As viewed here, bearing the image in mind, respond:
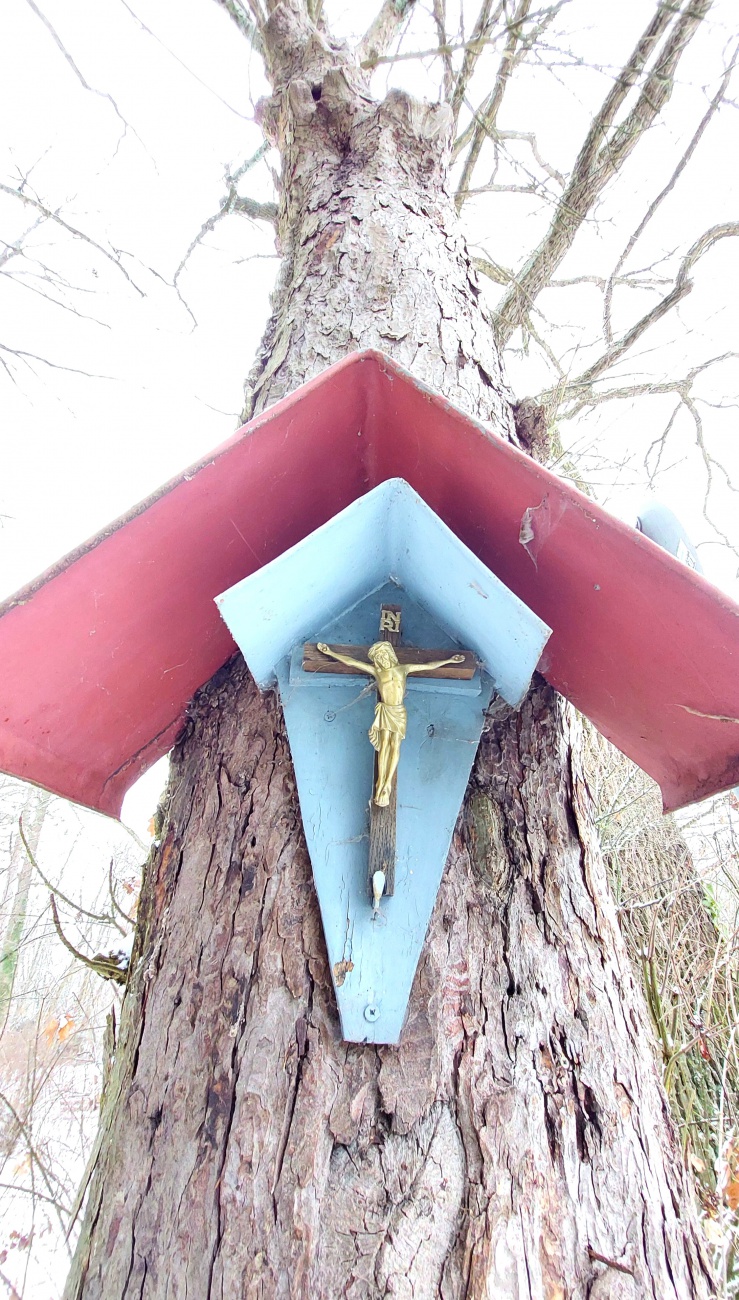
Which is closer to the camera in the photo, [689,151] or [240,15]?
[689,151]

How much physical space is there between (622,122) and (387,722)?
330cm

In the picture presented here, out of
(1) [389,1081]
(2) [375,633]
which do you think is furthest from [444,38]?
(1) [389,1081]

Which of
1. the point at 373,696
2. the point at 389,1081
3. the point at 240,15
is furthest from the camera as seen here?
the point at 240,15

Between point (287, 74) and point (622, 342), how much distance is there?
233 cm

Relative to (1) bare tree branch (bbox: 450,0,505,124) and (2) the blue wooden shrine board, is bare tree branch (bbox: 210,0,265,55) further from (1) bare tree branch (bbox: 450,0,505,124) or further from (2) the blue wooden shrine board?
(2) the blue wooden shrine board

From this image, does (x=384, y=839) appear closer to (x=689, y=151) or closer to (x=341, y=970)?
(x=341, y=970)

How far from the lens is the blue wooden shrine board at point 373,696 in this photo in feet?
3.96

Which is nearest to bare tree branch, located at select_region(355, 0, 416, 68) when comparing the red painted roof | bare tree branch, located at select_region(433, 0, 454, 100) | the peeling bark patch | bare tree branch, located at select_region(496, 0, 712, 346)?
bare tree branch, located at select_region(433, 0, 454, 100)

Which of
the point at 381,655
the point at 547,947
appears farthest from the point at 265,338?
the point at 547,947

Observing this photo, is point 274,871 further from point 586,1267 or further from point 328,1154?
point 586,1267

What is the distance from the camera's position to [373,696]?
1486 mm

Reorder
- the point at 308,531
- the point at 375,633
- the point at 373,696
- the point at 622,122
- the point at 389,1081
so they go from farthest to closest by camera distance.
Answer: the point at 622,122 → the point at 308,531 → the point at 375,633 → the point at 373,696 → the point at 389,1081

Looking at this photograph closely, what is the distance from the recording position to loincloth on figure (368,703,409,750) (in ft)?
4.33

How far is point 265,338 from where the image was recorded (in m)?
2.51
